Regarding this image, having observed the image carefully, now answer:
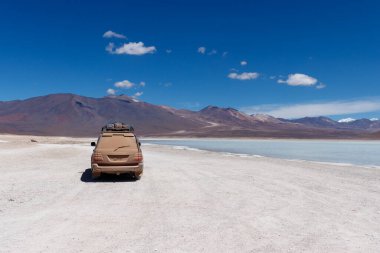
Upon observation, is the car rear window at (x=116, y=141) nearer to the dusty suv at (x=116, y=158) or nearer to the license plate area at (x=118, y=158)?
the dusty suv at (x=116, y=158)

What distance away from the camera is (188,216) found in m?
9.70

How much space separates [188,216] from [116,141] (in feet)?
28.3

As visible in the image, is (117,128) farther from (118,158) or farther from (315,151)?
(315,151)

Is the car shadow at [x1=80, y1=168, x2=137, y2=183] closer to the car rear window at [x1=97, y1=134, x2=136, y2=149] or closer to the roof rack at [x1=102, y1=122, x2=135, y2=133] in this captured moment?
the car rear window at [x1=97, y1=134, x2=136, y2=149]

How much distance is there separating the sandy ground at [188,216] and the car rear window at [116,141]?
1902 millimetres

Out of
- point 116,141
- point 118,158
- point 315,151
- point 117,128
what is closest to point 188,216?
point 118,158

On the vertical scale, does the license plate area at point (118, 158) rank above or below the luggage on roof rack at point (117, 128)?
below

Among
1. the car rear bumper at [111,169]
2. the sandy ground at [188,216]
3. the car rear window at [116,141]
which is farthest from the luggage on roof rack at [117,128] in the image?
the sandy ground at [188,216]

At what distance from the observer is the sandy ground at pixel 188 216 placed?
7.39 meters

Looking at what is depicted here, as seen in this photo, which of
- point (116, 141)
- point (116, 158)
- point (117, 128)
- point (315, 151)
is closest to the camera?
point (116, 158)

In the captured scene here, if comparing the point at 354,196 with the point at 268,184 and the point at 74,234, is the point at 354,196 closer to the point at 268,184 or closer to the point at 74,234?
the point at 268,184

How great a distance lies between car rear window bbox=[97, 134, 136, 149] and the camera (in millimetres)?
17438

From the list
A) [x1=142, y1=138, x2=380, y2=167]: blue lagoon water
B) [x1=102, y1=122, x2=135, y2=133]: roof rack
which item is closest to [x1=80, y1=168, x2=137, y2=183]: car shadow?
[x1=102, y1=122, x2=135, y2=133]: roof rack

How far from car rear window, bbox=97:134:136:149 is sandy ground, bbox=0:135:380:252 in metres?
1.90
